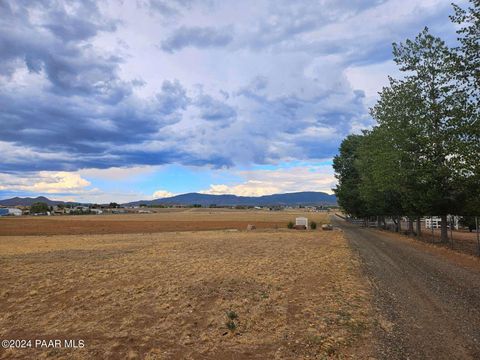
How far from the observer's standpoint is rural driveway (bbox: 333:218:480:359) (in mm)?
6328

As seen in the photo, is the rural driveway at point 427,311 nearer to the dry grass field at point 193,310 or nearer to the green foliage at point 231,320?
the dry grass field at point 193,310

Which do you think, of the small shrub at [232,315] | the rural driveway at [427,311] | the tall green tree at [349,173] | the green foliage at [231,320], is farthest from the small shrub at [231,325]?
the tall green tree at [349,173]

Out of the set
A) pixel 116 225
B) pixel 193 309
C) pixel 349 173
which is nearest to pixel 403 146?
pixel 193 309

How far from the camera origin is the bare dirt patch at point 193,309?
22.9ft

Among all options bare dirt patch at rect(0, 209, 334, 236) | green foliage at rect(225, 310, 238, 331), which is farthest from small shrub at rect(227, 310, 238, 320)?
bare dirt patch at rect(0, 209, 334, 236)

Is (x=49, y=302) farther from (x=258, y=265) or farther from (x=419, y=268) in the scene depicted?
(x=419, y=268)

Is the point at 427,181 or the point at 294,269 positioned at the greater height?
the point at 427,181

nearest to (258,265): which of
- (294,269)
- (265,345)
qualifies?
(294,269)

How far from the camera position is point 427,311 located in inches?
336

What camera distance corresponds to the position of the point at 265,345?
695 cm

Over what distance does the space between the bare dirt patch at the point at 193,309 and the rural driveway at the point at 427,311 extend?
1.61ft

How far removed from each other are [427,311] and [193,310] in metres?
5.34

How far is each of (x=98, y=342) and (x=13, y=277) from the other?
9.29 m

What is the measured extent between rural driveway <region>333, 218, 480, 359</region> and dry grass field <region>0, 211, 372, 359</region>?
461mm
